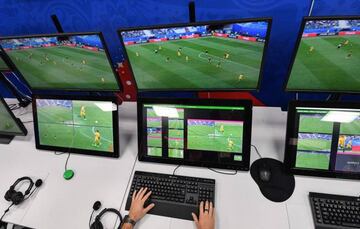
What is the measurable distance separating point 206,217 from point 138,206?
33 cm

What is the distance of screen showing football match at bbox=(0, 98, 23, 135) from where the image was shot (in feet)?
5.45

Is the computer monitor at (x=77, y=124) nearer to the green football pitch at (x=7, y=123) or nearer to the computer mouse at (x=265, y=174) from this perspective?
the green football pitch at (x=7, y=123)

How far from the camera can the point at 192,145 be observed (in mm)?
1432

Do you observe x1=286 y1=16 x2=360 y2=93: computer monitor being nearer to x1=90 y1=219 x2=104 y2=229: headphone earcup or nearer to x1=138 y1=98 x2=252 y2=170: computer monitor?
x1=138 y1=98 x2=252 y2=170: computer monitor

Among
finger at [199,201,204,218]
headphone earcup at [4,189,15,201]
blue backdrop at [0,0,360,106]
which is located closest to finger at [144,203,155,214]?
finger at [199,201,204,218]

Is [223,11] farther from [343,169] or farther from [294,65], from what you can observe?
[343,169]

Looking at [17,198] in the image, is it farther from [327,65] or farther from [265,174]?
[327,65]

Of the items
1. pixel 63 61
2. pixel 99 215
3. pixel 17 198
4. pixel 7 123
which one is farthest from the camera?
pixel 7 123

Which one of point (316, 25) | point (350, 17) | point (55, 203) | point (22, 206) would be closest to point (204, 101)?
point (316, 25)

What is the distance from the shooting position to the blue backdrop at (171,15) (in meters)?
1.46

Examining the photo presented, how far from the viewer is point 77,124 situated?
1.59m

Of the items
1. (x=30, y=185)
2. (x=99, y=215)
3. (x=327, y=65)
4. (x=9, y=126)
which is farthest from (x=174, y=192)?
(x=9, y=126)

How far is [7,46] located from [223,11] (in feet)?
4.19

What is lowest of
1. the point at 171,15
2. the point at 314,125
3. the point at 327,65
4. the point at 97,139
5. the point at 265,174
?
the point at 265,174
